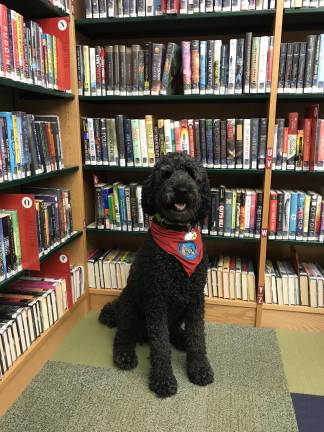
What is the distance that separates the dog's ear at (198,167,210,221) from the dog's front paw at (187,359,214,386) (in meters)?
0.68

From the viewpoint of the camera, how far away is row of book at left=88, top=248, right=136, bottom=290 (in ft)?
7.43

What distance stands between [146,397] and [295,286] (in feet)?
3.42

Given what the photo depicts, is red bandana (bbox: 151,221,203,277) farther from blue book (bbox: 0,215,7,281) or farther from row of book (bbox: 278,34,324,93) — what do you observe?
row of book (bbox: 278,34,324,93)

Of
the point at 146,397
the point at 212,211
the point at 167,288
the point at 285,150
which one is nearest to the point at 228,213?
the point at 212,211

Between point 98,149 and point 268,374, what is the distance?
58.7 inches

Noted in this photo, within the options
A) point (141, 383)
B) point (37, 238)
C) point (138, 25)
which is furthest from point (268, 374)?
point (138, 25)

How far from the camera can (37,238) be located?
1.68 metres

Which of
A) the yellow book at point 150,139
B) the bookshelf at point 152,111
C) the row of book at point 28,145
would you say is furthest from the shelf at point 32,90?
the yellow book at point 150,139

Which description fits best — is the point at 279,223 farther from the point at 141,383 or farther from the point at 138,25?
the point at 138,25

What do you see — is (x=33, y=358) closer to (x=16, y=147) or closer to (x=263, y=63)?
(x=16, y=147)

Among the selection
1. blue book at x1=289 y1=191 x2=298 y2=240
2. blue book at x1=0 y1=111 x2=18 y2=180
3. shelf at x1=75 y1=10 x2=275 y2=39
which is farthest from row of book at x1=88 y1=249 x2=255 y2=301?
shelf at x1=75 y1=10 x2=275 y2=39

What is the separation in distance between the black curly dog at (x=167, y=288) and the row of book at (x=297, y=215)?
0.56 meters

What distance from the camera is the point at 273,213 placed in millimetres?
1989

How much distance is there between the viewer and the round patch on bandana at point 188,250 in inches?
62.3
